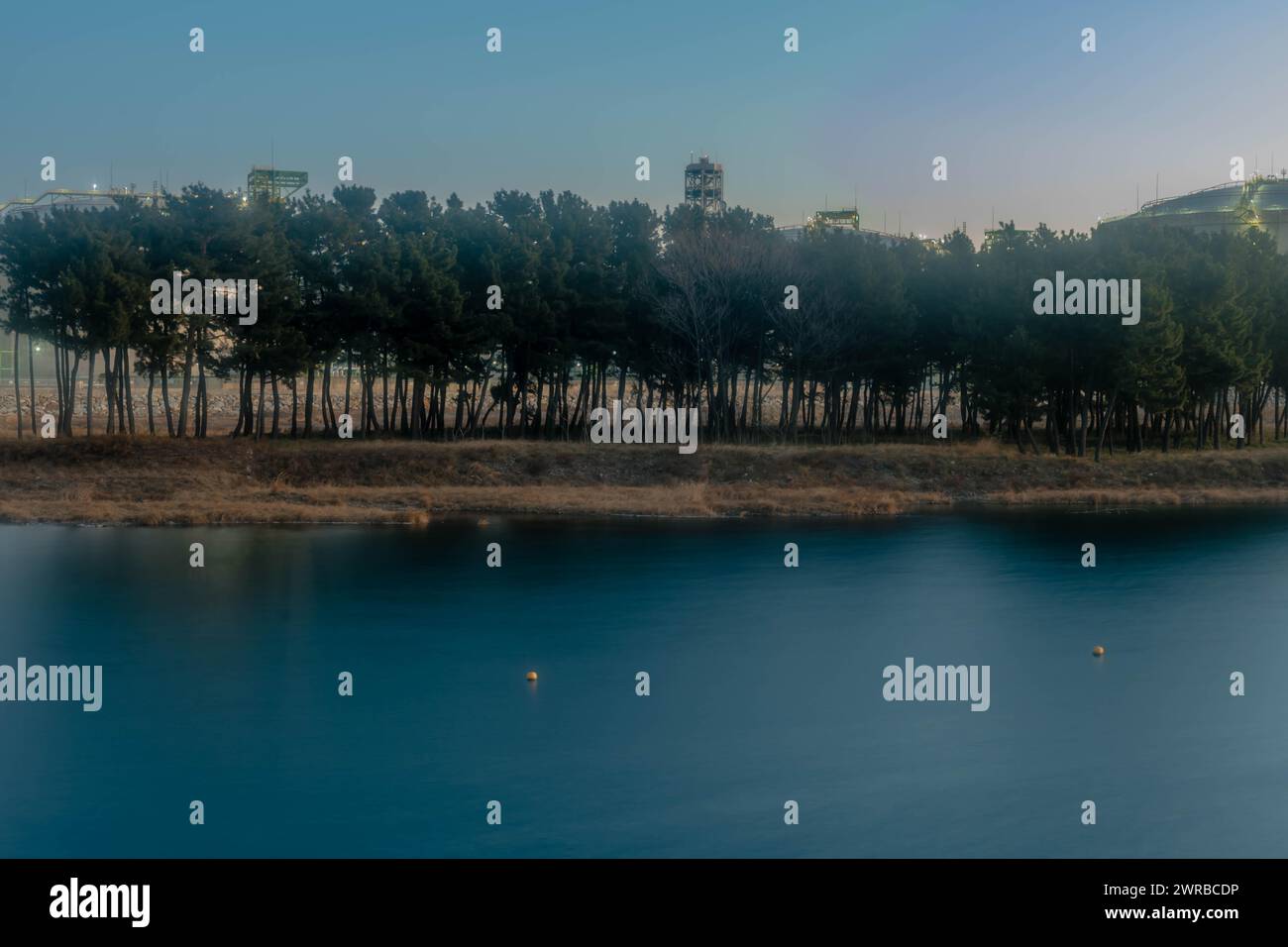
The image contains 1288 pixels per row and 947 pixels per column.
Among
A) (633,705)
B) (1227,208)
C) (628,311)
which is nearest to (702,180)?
(1227,208)

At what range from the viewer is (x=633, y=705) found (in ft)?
83.6

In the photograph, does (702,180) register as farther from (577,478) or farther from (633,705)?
(633,705)

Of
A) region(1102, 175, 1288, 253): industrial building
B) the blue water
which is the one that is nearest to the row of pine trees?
the blue water

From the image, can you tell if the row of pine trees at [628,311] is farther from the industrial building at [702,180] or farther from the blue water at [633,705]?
the industrial building at [702,180]

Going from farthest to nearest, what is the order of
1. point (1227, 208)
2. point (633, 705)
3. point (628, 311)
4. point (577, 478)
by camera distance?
point (1227, 208) < point (628, 311) < point (577, 478) < point (633, 705)

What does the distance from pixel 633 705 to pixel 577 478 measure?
3639cm

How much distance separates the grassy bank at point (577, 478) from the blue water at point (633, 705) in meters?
9.90

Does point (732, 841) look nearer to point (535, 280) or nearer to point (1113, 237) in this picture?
point (535, 280)

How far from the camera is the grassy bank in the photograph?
55.1m

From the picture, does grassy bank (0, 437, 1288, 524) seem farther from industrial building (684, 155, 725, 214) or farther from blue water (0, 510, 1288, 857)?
industrial building (684, 155, 725, 214)

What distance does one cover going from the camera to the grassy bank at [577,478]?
5506 centimetres

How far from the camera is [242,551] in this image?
43094mm
